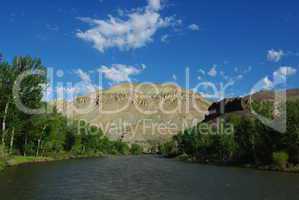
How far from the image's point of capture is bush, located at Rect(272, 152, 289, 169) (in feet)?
235

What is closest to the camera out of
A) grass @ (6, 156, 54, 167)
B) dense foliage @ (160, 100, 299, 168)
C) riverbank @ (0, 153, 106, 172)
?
riverbank @ (0, 153, 106, 172)

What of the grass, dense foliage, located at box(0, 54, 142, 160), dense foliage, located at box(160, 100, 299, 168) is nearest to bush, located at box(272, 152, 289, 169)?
dense foliage, located at box(160, 100, 299, 168)

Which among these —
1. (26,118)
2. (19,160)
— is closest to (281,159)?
(19,160)

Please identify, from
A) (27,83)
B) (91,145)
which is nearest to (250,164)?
(27,83)

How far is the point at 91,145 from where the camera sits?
159m

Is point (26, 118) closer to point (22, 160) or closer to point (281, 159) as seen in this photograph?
point (22, 160)

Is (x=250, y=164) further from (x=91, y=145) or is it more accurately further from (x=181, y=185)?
(x=91, y=145)

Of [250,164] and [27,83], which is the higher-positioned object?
[27,83]

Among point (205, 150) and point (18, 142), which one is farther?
point (205, 150)

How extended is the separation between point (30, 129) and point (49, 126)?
8765mm

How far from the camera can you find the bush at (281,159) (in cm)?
7162

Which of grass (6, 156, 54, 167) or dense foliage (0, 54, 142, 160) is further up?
dense foliage (0, 54, 142, 160)

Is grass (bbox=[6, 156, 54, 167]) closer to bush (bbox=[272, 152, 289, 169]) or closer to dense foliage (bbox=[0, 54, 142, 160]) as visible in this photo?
dense foliage (bbox=[0, 54, 142, 160])

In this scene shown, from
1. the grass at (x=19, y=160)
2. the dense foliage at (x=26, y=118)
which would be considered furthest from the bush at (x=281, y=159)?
the grass at (x=19, y=160)
